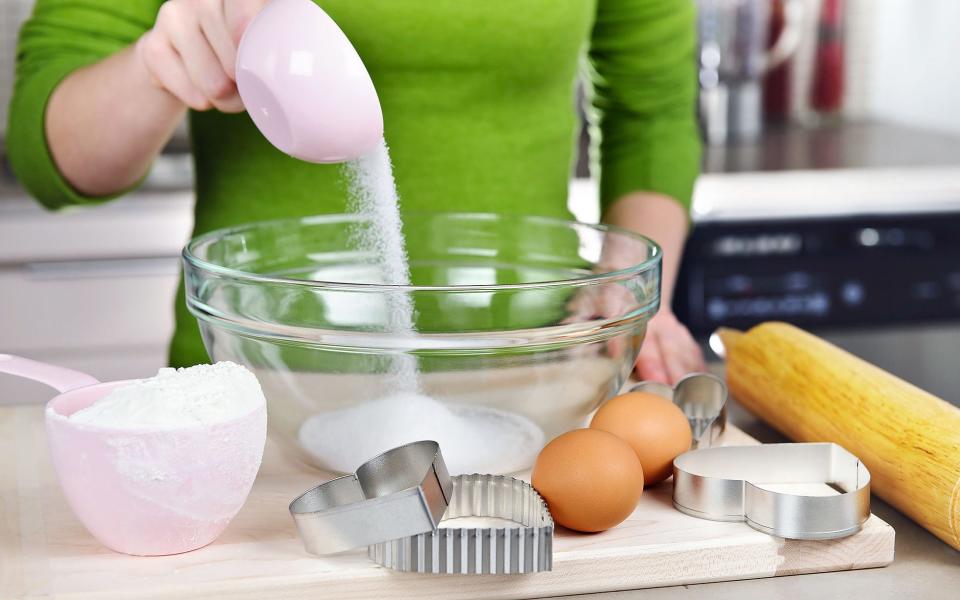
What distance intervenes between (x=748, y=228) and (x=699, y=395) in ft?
4.07

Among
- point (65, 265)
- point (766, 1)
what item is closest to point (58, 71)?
point (65, 265)

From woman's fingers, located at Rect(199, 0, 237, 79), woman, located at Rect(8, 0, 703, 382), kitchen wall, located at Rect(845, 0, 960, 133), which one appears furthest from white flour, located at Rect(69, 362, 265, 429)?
kitchen wall, located at Rect(845, 0, 960, 133)

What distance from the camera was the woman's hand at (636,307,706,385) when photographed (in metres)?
1.04

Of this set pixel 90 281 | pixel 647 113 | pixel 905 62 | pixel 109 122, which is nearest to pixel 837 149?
pixel 905 62

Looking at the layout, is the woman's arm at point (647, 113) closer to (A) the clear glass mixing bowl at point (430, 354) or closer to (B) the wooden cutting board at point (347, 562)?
(A) the clear glass mixing bowl at point (430, 354)

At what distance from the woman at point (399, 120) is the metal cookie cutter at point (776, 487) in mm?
270

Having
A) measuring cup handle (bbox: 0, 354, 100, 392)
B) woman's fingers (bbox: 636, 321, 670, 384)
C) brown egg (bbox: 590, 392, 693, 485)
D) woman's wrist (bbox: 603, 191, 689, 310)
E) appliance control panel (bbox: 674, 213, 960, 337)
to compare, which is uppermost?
measuring cup handle (bbox: 0, 354, 100, 392)

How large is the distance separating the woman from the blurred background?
0.67 m

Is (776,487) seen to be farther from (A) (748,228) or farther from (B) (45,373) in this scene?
(A) (748,228)

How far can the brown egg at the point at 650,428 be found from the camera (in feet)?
2.52

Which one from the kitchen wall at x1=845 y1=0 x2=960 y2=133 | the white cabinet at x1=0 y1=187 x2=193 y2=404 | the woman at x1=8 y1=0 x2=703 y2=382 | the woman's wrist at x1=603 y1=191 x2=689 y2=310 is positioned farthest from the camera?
the kitchen wall at x1=845 y1=0 x2=960 y2=133

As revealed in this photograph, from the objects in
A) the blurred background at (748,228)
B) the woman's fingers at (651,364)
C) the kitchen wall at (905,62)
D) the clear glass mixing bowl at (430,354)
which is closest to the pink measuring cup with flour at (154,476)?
the clear glass mixing bowl at (430,354)

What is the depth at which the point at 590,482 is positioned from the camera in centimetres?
68

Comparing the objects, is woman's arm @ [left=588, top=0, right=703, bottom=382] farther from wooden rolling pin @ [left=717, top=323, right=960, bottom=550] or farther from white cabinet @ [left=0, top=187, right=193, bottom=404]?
white cabinet @ [left=0, top=187, right=193, bottom=404]
